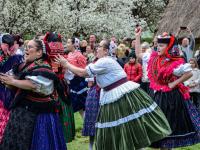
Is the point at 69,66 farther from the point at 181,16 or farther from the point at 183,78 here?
the point at 181,16

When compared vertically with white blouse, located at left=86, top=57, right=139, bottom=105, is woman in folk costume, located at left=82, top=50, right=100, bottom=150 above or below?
below

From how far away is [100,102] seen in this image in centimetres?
624

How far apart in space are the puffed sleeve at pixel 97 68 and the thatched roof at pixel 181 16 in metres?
14.5

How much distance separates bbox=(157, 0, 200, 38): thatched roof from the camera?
2095 centimetres

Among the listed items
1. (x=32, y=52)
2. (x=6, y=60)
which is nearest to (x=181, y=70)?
(x=32, y=52)

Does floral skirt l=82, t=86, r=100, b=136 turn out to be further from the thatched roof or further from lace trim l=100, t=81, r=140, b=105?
the thatched roof

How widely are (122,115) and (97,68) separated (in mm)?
673

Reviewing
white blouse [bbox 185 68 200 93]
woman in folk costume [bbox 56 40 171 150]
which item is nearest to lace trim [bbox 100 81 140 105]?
woman in folk costume [bbox 56 40 171 150]

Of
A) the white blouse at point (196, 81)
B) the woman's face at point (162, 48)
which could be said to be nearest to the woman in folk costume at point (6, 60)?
the woman's face at point (162, 48)

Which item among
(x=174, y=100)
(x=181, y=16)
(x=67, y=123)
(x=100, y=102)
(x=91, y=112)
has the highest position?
(x=100, y=102)

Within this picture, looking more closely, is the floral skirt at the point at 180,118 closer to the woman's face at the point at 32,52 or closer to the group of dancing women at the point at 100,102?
the group of dancing women at the point at 100,102

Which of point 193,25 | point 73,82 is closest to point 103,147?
point 73,82

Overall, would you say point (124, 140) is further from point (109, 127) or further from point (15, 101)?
point (15, 101)

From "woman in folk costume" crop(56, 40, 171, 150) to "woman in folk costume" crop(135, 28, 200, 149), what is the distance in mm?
923
